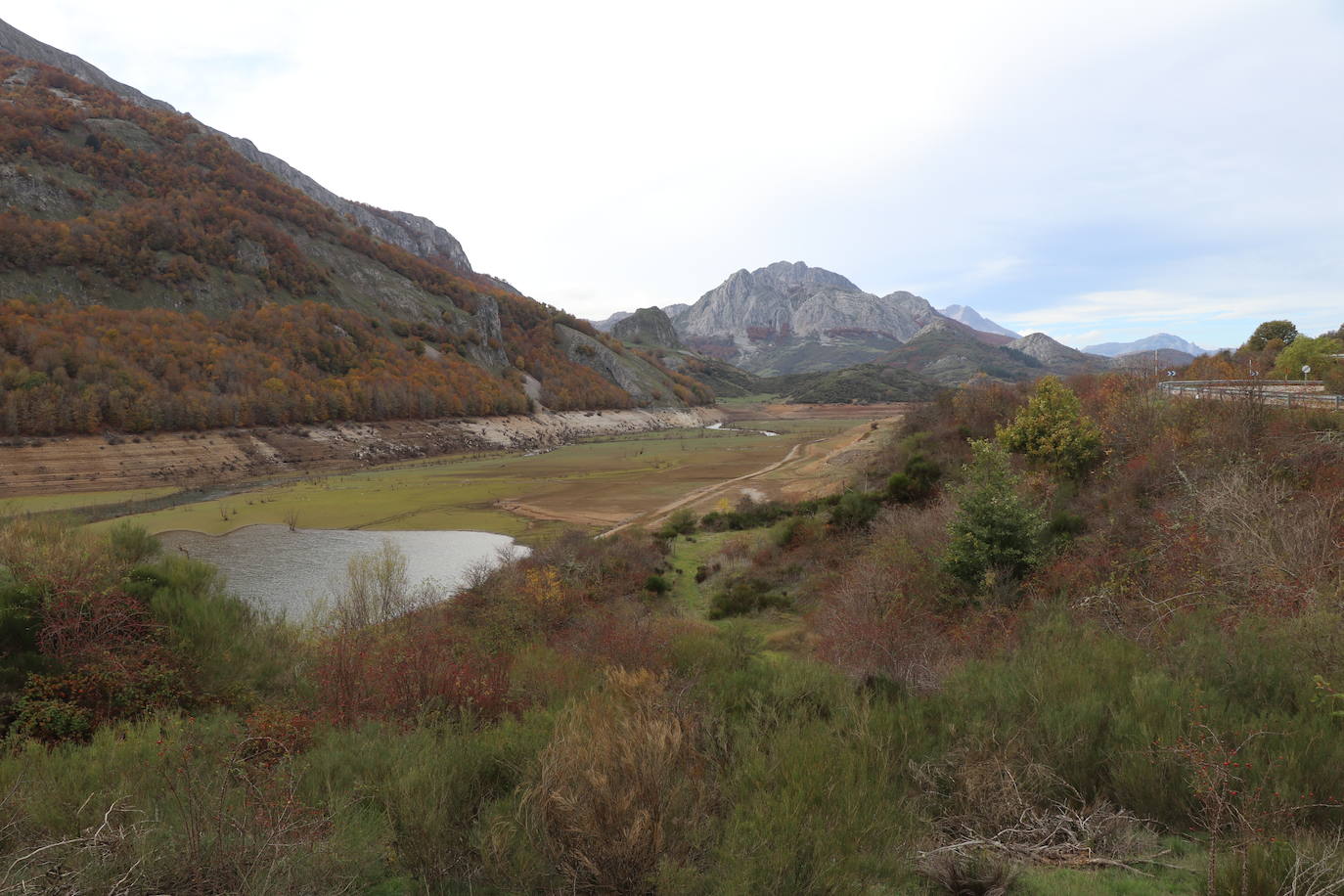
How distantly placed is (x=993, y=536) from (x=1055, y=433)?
8597mm

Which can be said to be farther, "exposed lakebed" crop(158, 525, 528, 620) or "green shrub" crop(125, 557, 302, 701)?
"exposed lakebed" crop(158, 525, 528, 620)

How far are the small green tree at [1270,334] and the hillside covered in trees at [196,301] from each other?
313ft

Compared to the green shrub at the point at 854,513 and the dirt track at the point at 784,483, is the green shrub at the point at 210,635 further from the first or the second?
the green shrub at the point at 854,513

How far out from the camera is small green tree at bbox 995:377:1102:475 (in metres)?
21.1

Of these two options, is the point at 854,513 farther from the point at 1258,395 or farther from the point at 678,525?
the point at 1258,395

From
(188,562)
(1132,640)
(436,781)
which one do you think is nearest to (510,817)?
(436,781)

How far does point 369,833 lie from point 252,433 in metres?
69.8

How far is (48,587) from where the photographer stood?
8.98 m

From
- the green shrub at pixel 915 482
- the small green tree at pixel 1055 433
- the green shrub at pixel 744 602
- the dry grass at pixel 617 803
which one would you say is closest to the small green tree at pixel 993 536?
the green shrub at pixel 744 602

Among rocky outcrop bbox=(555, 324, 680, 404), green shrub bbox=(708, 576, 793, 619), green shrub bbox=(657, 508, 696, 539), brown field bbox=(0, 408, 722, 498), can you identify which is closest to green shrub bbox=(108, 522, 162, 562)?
green shrub bbox=(708, 576, 793, 619)

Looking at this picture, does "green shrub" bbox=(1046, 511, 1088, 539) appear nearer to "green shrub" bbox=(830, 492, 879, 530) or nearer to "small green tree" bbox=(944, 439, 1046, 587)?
"small green tree" bbox=(944, 439, 1046, 587)

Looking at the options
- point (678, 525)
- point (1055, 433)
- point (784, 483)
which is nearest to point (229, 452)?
point (678, 525)

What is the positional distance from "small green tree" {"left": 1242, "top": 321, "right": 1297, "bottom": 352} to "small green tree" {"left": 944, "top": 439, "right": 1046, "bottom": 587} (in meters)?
56.5

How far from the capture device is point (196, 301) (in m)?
82.1
